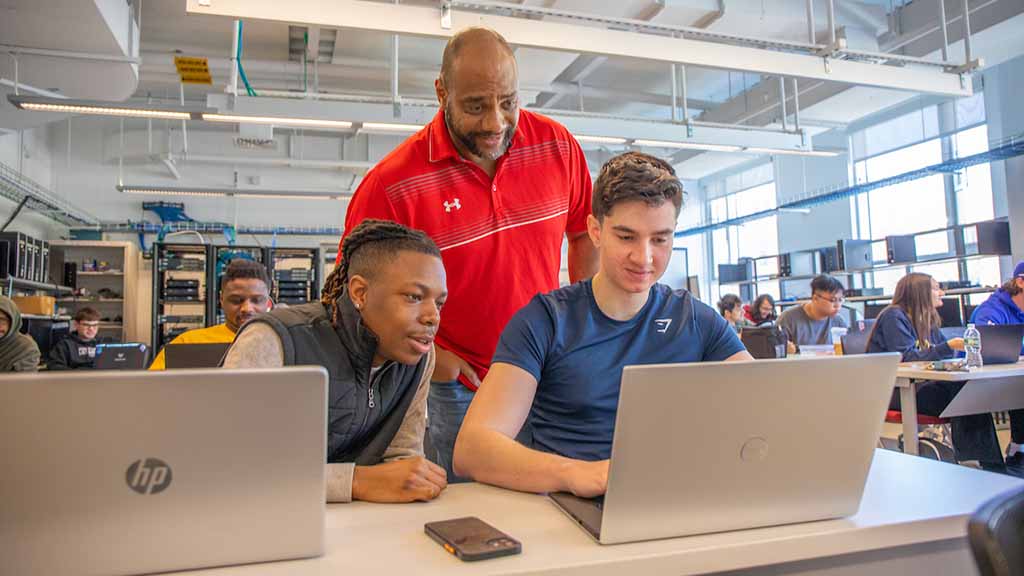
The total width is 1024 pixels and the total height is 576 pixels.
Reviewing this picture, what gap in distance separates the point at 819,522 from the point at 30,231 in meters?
9.76

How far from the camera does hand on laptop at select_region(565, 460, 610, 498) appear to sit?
92 centimetres

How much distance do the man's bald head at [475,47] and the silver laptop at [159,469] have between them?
1.00 m

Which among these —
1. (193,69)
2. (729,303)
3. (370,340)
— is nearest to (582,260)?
(370,340)

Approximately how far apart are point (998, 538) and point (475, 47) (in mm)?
1292

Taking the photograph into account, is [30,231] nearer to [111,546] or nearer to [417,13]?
[417,13]

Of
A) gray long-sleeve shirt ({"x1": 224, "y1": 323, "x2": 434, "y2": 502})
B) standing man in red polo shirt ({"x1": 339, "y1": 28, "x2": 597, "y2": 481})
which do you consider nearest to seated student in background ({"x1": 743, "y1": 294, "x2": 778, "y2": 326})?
standing man in red polo shirt ({"x1": 339, "y1": 28, "x2": 597, "y2": 481})

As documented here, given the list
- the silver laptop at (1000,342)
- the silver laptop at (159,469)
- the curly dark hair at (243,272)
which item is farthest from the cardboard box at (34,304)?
the silver laptop at (1000,342)

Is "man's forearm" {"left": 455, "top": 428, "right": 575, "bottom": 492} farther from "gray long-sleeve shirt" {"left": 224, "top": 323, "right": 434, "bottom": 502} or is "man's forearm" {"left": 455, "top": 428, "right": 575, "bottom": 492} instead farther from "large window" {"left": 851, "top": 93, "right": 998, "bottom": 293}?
"large window" {"left": 851, "top": 93, "right": 998, "bottom": 293}

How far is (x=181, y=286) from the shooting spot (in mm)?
7086

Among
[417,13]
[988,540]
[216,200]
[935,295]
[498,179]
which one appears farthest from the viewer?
[216,200]

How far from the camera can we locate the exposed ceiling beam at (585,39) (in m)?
3.44

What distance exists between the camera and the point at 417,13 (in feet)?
12.2

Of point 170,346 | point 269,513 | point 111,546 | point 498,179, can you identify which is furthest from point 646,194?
point 170,346

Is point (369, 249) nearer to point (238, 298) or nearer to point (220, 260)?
point (238, 298)
